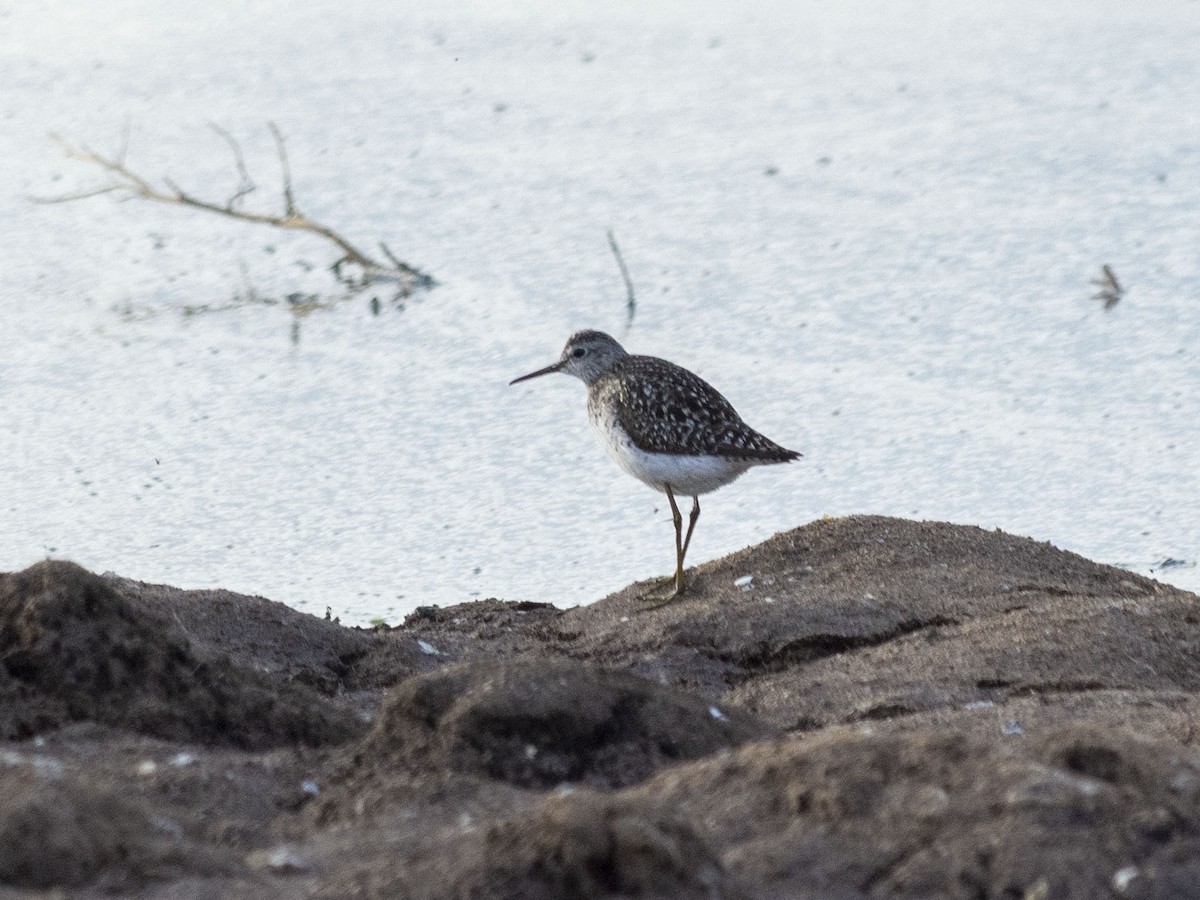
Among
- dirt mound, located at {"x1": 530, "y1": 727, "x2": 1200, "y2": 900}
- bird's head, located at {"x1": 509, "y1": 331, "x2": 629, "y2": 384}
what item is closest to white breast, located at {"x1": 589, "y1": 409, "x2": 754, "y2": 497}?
bird's head, located at {"x1": 509, "y1": 331, "x2": 629, "y2": 384}

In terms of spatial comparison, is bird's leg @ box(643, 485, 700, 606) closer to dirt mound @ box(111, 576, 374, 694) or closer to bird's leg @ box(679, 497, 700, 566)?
bird's leg @ box(679, 497, 700, 566)

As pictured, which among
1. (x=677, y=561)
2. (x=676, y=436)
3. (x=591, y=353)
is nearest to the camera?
(x=677, y=561)

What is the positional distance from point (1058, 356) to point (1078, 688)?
2666 mm

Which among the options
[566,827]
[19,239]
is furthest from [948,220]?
[566,827]

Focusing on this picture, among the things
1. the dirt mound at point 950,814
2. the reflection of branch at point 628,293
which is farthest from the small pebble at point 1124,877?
the reflection of branch at point 628,293

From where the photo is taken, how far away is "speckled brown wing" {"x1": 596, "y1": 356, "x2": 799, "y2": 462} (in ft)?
17.0

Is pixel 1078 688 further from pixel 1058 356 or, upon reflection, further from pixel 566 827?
pixel 1058 356

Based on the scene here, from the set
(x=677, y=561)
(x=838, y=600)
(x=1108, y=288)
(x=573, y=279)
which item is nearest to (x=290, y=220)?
(x=573, y=279)

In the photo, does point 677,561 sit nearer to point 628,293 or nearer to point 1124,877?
point 628,293

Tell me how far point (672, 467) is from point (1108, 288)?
2673 mm

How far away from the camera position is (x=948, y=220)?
789 centimetres

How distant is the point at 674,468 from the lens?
5215 millimetres

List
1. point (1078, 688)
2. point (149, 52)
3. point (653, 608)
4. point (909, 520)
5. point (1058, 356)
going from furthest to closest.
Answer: point (149, 52) → point (1058, 356) → point (909, 520) → point (653, 608) → point (1078, 688)

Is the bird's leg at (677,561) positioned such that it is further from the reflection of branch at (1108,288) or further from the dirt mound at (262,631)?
the reflection of branch at (1108,288)
